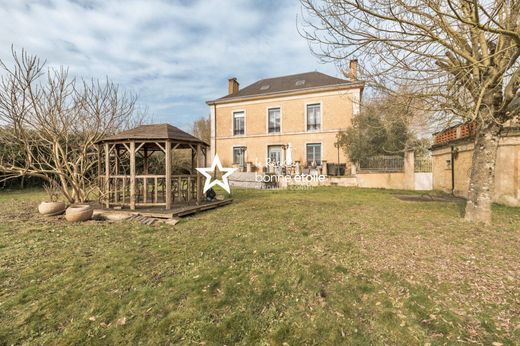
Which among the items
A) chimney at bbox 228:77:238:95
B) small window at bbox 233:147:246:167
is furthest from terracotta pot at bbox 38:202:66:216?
chimney at bbox 228:77:238:95

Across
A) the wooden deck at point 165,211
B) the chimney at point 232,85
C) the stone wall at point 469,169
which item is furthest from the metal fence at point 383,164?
the chimney at point 232,85

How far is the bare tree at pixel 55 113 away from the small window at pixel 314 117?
12.8 meters

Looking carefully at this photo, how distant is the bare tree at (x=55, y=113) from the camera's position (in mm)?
6176

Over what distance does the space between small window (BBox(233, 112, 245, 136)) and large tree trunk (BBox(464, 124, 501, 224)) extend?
17.0 meters

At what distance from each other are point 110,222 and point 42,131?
13.1 ft

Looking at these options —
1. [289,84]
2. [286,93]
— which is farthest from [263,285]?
[289,84]

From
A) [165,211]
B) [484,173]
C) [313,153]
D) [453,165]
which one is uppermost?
[313,153]

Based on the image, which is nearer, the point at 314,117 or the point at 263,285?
the point at 263,285

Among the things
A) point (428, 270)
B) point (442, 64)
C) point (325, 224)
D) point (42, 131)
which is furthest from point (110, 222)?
point (442, 64)

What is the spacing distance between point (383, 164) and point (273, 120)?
363 inches

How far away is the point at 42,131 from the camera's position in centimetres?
738

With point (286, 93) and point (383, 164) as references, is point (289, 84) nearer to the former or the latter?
point (286, 93)

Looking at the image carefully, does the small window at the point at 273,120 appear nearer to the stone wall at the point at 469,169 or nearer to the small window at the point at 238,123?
the small window at the point at 238,123

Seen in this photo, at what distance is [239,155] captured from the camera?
2075 cm
